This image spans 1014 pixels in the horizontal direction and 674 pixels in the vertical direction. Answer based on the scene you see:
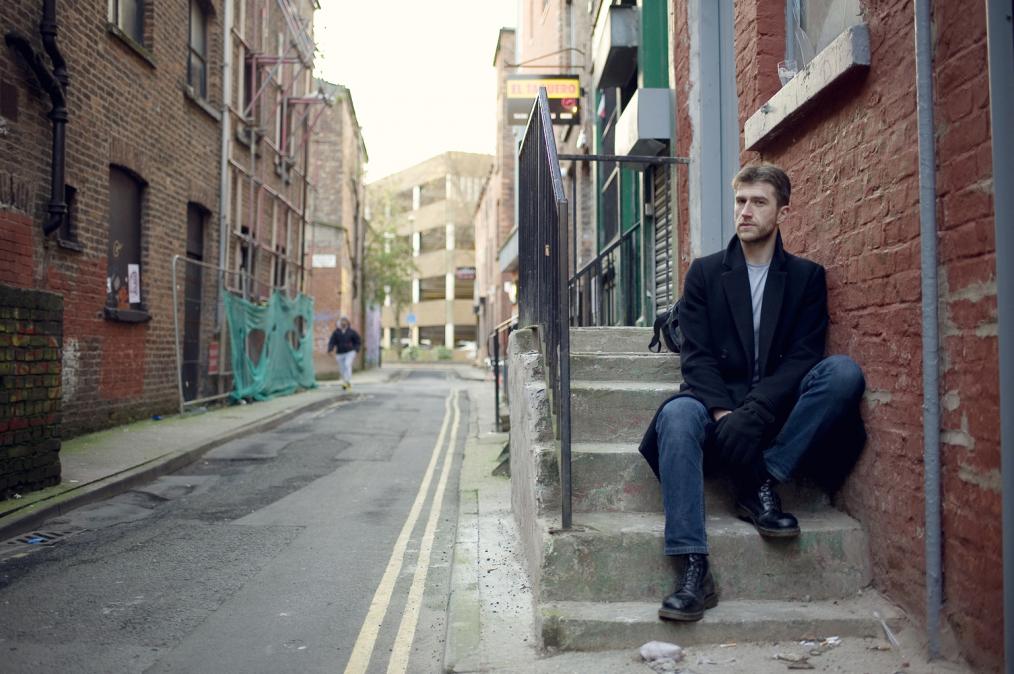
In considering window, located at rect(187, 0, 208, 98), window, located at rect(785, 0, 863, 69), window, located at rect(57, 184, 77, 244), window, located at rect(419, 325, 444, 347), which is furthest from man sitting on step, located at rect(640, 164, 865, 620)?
window, located at rect(419, 325, 444, 347)

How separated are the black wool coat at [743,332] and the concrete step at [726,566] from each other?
1.39ft

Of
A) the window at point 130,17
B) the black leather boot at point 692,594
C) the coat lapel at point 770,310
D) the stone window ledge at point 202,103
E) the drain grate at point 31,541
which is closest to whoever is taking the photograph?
the black leather boot at point 692,594

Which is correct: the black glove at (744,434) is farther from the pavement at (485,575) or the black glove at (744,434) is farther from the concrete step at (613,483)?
the pavement at (485,575)

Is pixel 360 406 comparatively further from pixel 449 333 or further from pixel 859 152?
pixel 449 333

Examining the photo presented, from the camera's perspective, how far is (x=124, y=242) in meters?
11.4

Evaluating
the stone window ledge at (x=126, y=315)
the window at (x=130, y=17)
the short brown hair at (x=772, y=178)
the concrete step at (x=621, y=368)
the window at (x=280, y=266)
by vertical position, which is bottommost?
the concrete step at (x=621, y=368)

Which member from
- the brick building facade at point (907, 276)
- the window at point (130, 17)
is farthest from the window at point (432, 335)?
the brick building facade at point (907, 276)

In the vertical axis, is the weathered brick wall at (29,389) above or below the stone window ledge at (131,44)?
below

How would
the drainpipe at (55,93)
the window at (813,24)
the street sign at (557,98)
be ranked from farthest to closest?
1. the street sign at (557,98)
2. the drainpipe at (55,93)
3. the window at (813,24)

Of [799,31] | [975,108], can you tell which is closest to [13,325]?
[799,31]

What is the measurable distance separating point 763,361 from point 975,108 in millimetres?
1326

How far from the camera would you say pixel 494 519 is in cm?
550

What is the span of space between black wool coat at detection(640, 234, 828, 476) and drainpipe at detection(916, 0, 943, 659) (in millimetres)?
655

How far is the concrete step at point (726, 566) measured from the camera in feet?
11.0
